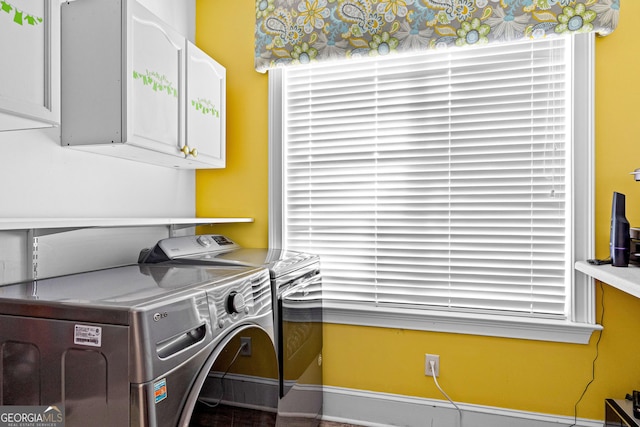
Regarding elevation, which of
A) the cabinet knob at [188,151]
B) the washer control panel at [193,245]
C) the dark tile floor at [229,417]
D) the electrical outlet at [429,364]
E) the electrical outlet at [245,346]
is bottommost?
the electrical outlet at [429,364]

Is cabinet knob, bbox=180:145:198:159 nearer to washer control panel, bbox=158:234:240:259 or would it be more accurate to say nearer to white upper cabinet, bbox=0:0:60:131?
washer control panel, bbox=158:234:240:259

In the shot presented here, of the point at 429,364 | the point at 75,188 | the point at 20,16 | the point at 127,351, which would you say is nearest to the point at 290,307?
the point at 127,351

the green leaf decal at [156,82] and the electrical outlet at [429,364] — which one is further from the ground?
the green leaf decal at [156,82]

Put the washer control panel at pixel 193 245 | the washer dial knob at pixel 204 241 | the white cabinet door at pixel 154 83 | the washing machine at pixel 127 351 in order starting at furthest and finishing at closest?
the washer dial knob at pixel 204 241 < the washer control panel at pixel 193 245 < the white cabinet door at pixel 154 83 < the washing machine at pixel 127 351

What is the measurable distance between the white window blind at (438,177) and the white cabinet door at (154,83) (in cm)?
68

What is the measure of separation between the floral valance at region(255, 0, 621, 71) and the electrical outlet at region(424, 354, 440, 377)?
5.26 ft

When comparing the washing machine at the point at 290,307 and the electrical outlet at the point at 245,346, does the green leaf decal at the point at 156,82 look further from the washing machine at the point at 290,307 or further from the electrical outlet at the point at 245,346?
the electrical outlet at the point at 245,346

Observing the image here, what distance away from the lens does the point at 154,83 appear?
1544mm

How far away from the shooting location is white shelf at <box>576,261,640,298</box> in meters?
1.18

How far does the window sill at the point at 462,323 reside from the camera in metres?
1.77

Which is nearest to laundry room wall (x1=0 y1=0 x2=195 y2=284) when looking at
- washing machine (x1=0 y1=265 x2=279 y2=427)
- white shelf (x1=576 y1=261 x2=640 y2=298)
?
washing machine (x1=0 y1=265 x2=279 y2=427)

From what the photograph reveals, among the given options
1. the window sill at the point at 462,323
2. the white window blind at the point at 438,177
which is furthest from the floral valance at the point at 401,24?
the window sill at the point at 462,323

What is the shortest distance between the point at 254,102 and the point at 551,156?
1642 millimetres

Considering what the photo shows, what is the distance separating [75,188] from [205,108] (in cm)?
72
